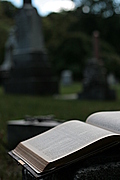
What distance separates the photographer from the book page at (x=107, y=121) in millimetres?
2615

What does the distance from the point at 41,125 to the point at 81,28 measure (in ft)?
142

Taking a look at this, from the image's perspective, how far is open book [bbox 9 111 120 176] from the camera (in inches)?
92.2

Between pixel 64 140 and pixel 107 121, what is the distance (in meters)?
0.32

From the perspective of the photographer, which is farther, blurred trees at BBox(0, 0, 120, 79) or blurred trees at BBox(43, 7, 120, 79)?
blurred trees at BBox(0, 0, 120, 79)

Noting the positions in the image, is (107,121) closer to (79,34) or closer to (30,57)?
(30,57)

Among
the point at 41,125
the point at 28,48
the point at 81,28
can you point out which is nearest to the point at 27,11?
the point at 28,48

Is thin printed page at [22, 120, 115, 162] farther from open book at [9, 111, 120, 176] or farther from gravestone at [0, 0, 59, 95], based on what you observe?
gravestone at [0, 0, 59, 95]

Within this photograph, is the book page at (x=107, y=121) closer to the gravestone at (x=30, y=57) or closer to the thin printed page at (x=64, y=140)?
the thin printed page at (x=64, y=140)

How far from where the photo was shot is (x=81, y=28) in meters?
47.2

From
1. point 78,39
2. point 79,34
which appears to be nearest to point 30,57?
point 78,39

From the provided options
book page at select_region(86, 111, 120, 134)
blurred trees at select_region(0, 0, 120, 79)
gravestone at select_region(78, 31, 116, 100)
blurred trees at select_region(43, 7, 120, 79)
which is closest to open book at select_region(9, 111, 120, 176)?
book page at select_region(86, 111, 120, 134)

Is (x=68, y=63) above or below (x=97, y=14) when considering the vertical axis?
below

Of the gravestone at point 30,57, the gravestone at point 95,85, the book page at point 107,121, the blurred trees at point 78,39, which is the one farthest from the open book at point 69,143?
the blurred trees at point 78,39

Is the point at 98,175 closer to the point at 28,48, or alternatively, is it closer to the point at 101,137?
the point at 101,137
